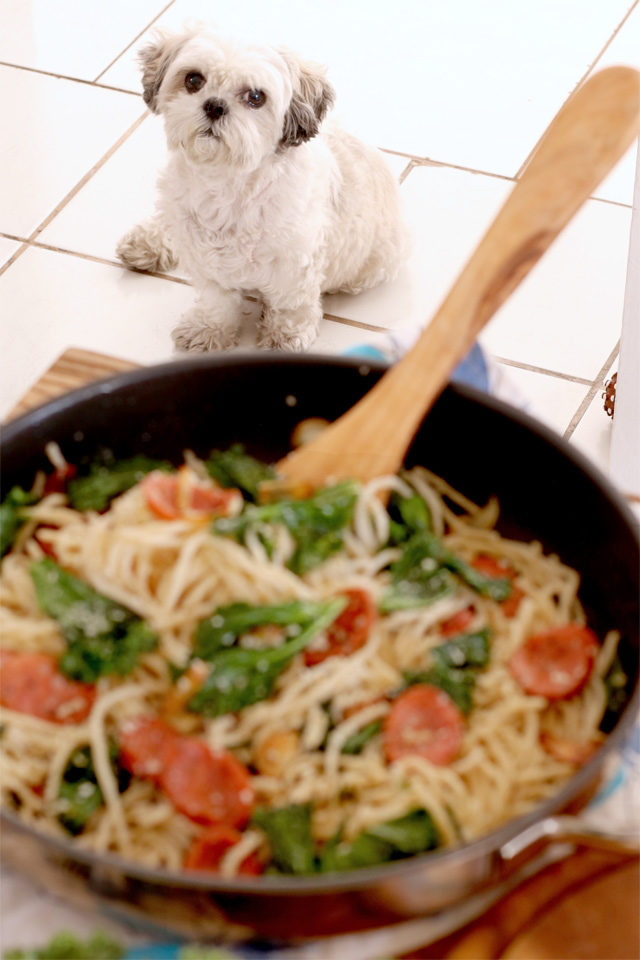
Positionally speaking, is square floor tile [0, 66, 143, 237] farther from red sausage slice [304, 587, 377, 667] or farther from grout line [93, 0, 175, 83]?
red sausage slice [304, 587, 377, 667]

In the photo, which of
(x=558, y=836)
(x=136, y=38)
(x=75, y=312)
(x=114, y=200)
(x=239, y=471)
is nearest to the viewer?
(x=558, y=836)

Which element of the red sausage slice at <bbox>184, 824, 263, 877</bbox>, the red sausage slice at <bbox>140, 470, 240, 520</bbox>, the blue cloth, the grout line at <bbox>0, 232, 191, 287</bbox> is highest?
the grout line at <bbox>0, 232, 191, 287</bbox>

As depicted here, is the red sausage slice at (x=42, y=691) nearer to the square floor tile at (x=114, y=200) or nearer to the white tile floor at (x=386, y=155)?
the white tile floor at (x=386, y=155)

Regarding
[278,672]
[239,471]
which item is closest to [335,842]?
[278,672]

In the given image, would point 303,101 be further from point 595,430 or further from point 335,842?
point 335,842

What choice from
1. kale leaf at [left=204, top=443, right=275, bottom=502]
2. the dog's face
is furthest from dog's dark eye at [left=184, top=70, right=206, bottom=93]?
kale leaf at [left=204, top=443, right=275, bottom=502]

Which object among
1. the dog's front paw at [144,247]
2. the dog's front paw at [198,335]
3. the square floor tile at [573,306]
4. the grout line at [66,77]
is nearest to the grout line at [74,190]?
the grout line at [66,77]

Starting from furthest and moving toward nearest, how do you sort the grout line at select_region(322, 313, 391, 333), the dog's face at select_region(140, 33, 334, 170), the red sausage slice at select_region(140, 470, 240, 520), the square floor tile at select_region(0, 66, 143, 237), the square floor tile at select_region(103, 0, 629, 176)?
the square floor tile at select_region(103, 0, 629, 176) < the square floor tile at select_region(0, 66, 143, 237) < the grout line at select_region(322, 313, 391, 333) < the dog's face at select_region(140, 33, 334, 170) < the red sausage slice at select_region(140, 470, 240, 520)
